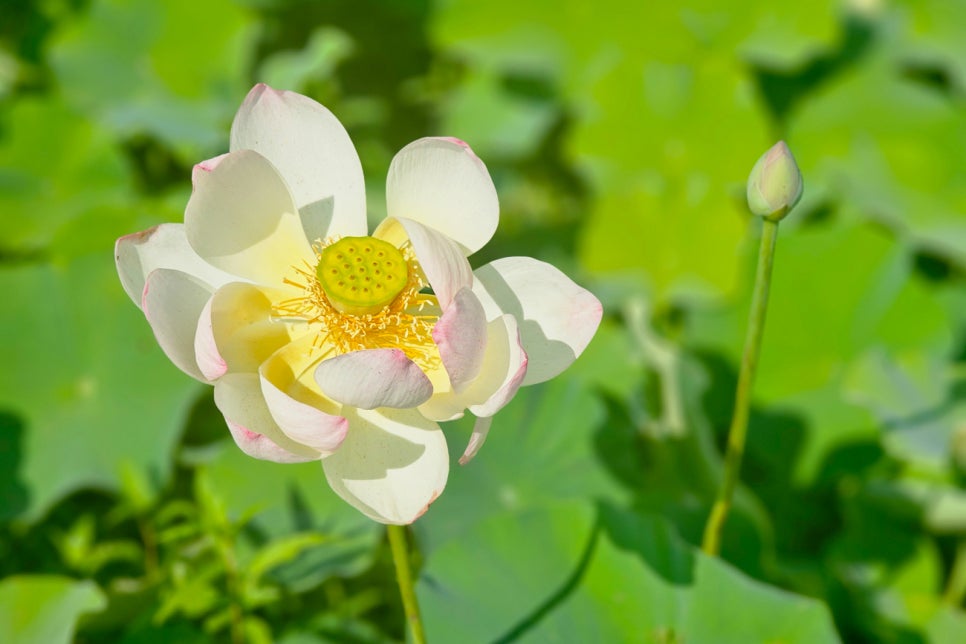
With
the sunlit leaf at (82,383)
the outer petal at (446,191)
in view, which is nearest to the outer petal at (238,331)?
the outer petal at (446,191)

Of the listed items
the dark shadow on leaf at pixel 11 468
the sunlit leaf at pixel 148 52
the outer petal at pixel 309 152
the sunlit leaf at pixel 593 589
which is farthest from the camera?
the sunlit leaf at pixel 148 52

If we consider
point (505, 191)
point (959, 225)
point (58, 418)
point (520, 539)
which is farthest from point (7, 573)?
point (959, 225)

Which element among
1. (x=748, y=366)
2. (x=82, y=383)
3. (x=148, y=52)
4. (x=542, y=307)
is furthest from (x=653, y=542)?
(x=148, y=52)

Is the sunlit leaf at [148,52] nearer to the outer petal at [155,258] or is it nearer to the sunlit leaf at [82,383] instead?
the sunlit leaf at [82,383]

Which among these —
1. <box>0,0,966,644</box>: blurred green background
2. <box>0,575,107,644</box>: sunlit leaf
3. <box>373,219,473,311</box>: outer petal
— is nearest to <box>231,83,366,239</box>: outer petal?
<box>373,219,473,311</box>: outer petal

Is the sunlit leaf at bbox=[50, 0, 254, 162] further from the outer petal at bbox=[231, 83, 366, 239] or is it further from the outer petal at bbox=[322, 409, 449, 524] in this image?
the outer petal at bbox=[322, 409, 449, 524]

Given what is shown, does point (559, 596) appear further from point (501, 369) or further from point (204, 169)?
point (204, 169)
